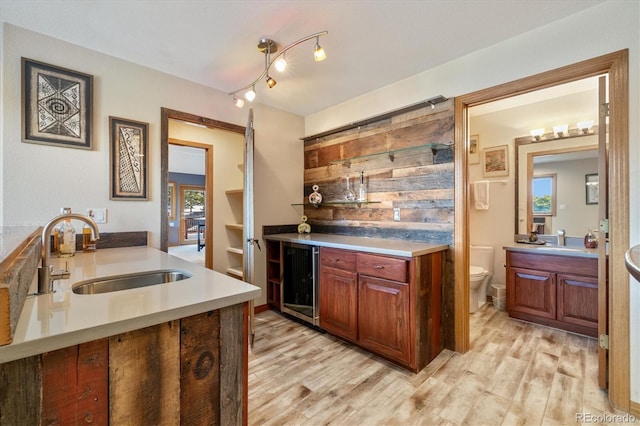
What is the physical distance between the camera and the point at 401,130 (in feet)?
8.77

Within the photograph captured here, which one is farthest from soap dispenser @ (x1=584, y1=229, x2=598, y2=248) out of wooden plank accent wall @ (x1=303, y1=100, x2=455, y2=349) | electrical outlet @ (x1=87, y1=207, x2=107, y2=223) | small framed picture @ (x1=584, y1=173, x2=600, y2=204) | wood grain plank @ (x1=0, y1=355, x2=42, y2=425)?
electrical outlet @ (x1=87, y1=207, x2=107, y2=223)

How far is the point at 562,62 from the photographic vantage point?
1.84 metres

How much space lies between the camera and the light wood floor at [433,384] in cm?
159

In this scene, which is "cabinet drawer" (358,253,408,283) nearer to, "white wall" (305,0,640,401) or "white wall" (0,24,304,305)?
"white wall" (305,0,640,401)

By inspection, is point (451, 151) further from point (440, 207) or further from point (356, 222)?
point (356, 222)

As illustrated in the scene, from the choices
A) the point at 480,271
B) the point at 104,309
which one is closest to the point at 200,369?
the point at 104,309

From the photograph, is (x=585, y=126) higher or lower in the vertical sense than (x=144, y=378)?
higher

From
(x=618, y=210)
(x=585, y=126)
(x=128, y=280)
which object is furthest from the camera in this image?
(x=585, y=126)

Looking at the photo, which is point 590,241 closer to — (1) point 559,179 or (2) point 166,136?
(1) point 559,179

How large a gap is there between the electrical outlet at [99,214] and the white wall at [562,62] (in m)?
2.71

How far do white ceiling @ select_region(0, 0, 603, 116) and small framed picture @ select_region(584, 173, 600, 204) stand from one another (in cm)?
202

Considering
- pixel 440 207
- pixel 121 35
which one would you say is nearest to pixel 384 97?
pixel 440 207

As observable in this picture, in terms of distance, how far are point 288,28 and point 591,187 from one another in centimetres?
351

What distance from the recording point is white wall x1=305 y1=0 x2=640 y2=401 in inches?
63.0
